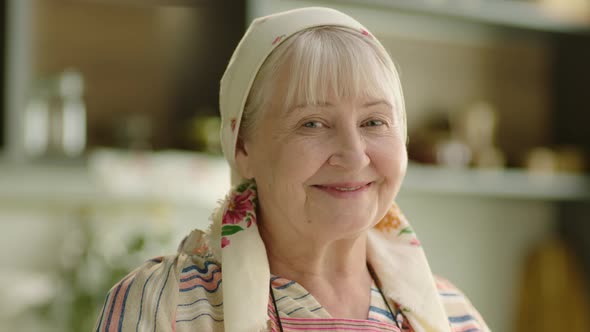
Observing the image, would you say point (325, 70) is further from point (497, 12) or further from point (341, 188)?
point (497, 12)

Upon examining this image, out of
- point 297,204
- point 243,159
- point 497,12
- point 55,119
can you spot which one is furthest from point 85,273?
point 497,12

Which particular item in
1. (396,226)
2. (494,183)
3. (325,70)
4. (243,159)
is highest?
(325,70)

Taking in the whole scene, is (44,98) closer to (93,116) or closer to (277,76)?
(93,116)

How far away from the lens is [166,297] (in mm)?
955

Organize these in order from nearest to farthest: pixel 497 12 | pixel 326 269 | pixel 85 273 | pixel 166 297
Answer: pixel 166 297 < pixel 326 269 < pixel 85 273 < pixel 497 12

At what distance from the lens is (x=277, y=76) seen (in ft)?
3.23

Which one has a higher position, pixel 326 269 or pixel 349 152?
pixel 349 152

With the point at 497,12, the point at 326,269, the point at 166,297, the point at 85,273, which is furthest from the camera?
the point at 497,12

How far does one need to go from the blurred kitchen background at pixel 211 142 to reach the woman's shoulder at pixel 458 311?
101 cm

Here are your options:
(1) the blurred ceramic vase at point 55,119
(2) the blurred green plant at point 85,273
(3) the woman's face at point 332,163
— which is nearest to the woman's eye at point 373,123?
(3) the woman's face at point 332,163

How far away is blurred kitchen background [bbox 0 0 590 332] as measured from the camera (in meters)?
2.19

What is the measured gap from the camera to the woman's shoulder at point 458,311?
1.11 meters

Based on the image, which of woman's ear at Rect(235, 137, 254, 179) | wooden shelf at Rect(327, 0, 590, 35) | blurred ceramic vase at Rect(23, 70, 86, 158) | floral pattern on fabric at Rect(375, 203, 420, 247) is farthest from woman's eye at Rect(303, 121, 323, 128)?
wooden shelf at Rect(327, 0, 590, 35)

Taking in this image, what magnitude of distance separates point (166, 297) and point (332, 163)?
0.90 feet
